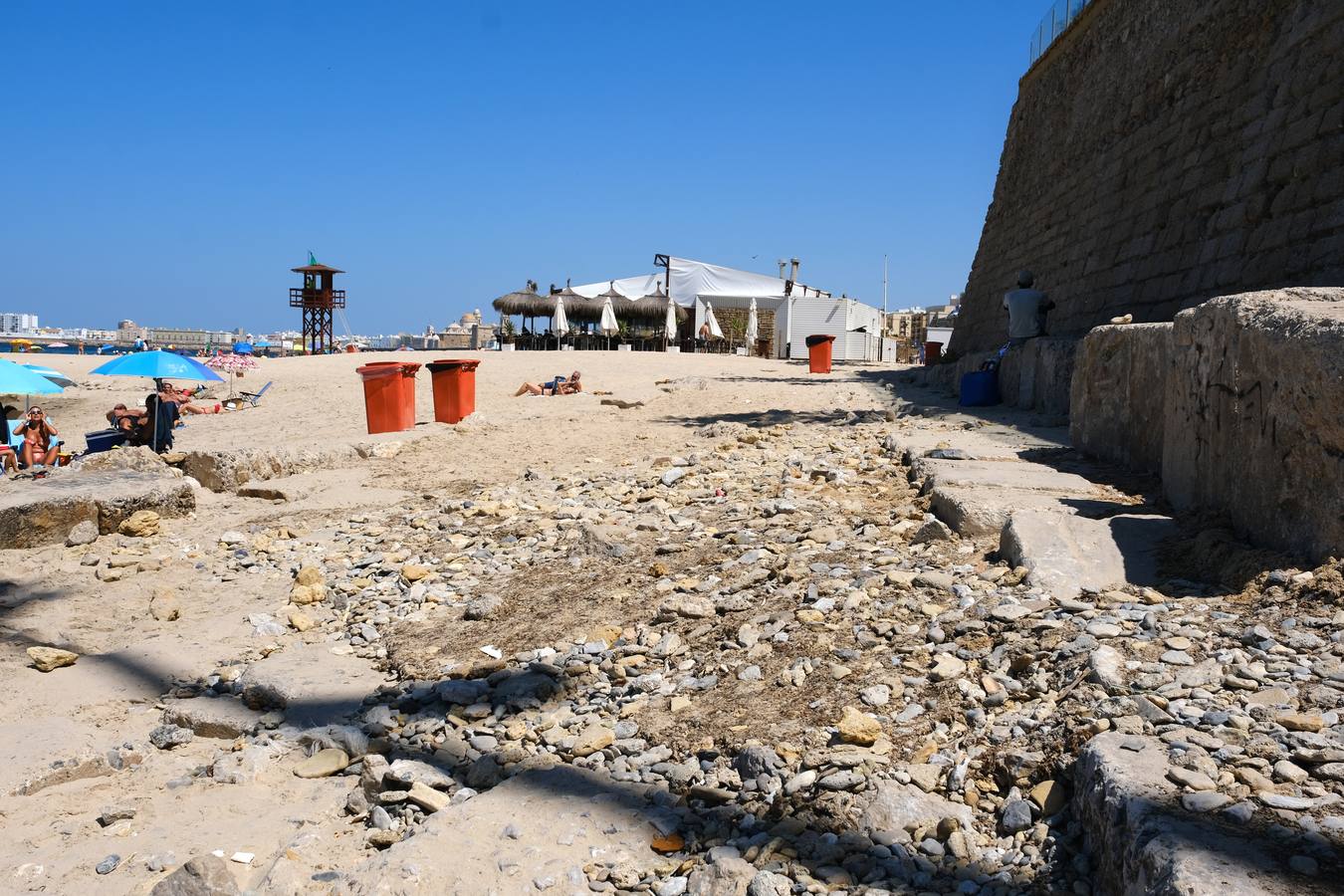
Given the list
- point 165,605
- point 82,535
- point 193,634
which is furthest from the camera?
point 82,535

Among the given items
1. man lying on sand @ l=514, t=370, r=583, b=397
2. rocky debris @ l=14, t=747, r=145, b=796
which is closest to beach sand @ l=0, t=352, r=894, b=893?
rocky debris @ l=14, t=747, r=145, b=796

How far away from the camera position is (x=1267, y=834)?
1.75 metres

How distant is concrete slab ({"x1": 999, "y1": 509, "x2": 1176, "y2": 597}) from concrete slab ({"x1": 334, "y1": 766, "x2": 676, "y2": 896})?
5.21 feet

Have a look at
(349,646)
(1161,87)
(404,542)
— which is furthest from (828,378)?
(349,646)

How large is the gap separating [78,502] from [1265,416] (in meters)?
6.15

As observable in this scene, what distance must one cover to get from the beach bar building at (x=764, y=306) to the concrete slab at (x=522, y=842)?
28.2 m

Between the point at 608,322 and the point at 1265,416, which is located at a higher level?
the point at 608,322

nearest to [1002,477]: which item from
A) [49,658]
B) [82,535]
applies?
[49,658]

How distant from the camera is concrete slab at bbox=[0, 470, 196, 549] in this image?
561cm

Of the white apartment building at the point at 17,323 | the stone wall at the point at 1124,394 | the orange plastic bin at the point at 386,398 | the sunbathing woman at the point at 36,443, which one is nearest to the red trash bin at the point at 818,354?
the orange plastic bin at the point at 386,398

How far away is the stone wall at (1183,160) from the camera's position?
24.3ft

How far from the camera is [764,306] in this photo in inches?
1371

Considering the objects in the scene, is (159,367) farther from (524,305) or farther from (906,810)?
(524,305)

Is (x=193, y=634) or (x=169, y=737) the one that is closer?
(x=169, y=737)
